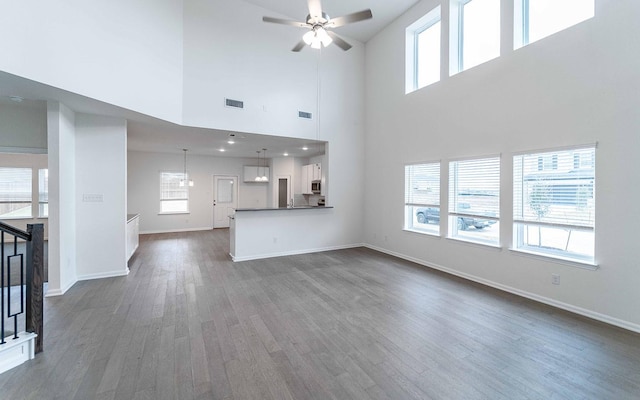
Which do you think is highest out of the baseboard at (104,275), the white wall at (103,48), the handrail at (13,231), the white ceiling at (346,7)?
the white ceiling at (346,7)

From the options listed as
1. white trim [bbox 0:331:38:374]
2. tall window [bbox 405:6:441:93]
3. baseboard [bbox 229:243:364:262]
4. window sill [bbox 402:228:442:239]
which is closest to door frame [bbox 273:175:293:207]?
baseboard [bbox 229:243:364:262]

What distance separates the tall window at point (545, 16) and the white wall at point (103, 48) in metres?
5.40

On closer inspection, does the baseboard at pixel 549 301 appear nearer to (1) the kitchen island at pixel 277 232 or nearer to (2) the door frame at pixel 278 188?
(1) the kitchen island at pixel 277 232

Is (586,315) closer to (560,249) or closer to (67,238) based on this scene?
(560,249)

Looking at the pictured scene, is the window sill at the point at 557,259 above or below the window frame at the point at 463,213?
below

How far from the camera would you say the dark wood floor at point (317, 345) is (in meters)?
1.94

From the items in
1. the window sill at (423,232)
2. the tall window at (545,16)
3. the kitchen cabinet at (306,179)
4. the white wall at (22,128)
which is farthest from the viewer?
the kitchen cabinet at (306,179)

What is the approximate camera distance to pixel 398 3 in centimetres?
533

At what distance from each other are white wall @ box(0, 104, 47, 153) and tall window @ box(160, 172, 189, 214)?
4.73 m

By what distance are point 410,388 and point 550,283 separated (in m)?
2.76

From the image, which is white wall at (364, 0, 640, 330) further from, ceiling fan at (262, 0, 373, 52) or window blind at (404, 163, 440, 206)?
ceiling fan at (262, 0, 373, 52)

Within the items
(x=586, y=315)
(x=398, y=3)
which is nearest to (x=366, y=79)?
(x=398, y=3)

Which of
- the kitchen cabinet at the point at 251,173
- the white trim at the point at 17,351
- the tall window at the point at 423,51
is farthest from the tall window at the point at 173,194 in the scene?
the tall window at the point at 423,51

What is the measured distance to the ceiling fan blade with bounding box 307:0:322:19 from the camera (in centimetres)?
310
